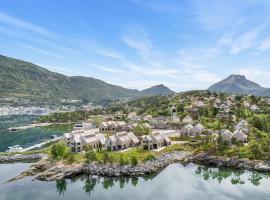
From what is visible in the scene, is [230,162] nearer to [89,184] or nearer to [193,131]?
[193,131]

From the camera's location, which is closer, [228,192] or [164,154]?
[228,192]

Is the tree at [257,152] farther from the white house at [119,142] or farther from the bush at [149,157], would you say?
the white house at [119,142]

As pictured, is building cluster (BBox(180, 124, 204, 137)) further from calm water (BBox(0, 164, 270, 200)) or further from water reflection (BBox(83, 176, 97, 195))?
water reflection (BBox(83, 176, 97, 195))

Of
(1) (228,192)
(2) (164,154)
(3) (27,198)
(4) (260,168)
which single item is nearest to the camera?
(3) (27,198)

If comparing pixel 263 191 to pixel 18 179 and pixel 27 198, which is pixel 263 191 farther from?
pixel 18 179

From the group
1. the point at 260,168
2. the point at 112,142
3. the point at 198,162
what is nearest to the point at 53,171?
the point at 112,142

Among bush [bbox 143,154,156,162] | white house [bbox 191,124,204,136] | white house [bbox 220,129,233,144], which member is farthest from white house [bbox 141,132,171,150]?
white house [bbox 191,124,204,136]

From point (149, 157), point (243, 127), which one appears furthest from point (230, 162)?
point (243, 127)
